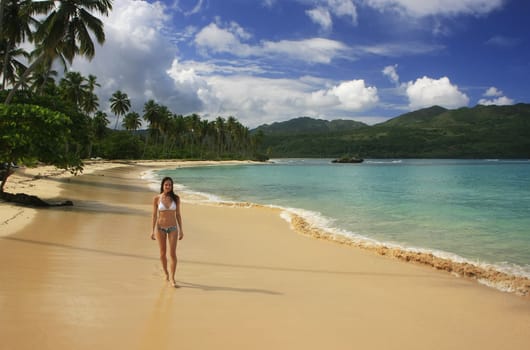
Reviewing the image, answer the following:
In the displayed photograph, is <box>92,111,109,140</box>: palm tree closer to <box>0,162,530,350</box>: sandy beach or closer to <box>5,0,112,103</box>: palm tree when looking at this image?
<box>5,0,112,103</box>: palm tree

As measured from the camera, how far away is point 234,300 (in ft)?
17.0

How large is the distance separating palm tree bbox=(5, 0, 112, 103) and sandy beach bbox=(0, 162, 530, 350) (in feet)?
57.5

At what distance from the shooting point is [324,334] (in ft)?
13.9

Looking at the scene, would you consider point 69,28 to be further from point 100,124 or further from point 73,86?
point 100,124

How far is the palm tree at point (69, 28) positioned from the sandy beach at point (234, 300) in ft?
57.5

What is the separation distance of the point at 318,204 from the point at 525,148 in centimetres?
20712

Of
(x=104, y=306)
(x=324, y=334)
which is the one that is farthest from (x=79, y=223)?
(x=324, y=334)

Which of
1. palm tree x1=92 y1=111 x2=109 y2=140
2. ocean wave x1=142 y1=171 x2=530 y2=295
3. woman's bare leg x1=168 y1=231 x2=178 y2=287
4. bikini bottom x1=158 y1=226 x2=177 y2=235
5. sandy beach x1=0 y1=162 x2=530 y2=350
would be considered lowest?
ocean wave x1=142 y1=171 x2=530 y2=295

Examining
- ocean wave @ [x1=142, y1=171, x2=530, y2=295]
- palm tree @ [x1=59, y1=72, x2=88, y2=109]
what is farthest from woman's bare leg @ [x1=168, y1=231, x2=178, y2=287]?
palm tree @ [x1=59, y1=72, x2=88, y2=109]

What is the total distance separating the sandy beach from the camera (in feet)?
13.2

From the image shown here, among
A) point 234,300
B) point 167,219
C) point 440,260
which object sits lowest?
point 440,260

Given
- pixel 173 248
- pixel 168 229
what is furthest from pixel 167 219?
pixel 173 248

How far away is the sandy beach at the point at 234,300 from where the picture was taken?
13.2ft

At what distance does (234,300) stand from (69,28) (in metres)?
24.0
